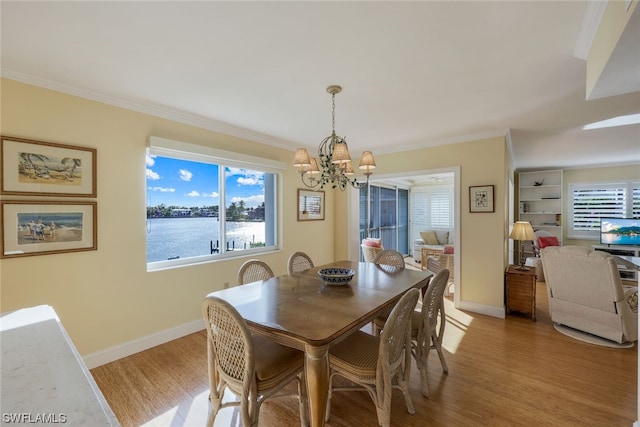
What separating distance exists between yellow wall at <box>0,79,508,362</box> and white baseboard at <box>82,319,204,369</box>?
0.14 ft

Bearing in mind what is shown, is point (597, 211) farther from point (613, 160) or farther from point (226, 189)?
point (226, 189)

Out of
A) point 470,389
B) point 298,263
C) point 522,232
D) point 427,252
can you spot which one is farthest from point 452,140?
point 427,252

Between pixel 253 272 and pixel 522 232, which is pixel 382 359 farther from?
pixel 522 232

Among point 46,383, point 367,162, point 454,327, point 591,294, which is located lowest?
point 454,327

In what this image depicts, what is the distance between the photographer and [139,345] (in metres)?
2.76

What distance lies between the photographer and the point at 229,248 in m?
3.70

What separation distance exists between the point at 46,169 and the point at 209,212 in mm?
1529

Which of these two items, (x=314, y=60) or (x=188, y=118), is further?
(x=188, y=118)

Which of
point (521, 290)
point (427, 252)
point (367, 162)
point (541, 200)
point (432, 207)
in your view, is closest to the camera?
point (367, 162)

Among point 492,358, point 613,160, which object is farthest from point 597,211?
point 492,358

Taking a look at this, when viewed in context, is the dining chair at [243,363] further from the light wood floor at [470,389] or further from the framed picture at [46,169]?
the framed picture at [46,169]

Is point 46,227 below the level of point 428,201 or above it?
below

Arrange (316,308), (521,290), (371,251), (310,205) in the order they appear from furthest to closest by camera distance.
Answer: (371,251) → (310,205) → (521,290) → (316,308)

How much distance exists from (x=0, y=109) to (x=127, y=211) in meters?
1.12
